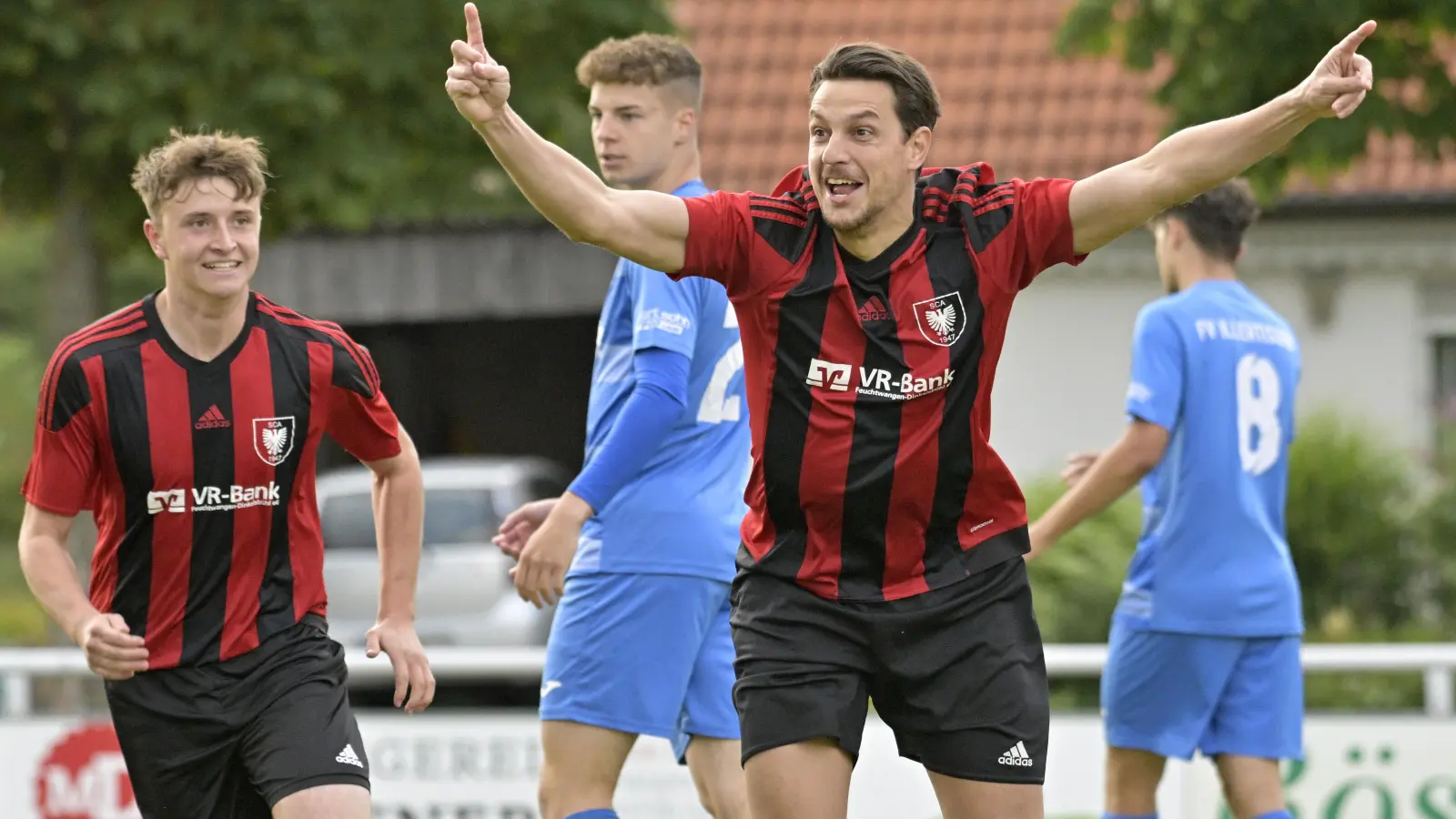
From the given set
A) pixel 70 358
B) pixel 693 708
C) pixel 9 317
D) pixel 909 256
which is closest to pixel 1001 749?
pixel 909 256

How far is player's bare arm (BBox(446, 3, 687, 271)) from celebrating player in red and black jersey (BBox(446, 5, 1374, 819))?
1 cm

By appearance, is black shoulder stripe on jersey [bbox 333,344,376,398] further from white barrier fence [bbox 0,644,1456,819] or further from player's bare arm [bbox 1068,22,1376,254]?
white barrier fence [bbox 0,644,1456,819]

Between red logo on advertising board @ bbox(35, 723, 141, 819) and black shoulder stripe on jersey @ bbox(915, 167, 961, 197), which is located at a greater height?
black shoulder stripe on jersey @ bbox(915, 167, 961, 197)

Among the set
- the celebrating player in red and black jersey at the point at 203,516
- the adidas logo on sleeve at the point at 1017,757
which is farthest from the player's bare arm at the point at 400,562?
the adidas logo on sleeve at the point at 1017,757

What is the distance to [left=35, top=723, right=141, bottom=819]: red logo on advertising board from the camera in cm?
890

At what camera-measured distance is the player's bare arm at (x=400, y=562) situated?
5.32 meters

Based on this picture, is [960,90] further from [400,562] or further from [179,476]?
[179,476]

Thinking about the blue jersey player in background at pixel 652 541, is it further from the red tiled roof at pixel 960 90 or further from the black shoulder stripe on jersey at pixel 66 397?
the red tiled roof at pixel 960 90

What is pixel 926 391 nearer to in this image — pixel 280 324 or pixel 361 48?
pixel 280 324

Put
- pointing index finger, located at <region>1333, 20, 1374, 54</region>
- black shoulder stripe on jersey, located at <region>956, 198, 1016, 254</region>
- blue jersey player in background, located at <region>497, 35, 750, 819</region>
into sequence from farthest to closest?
1. blue jersey player in background, located at <region>497, 35, 750, 819</region>
2. black shoulder stripe on jersey, located at <region>956, 198, 1016, 254</region>
3. pointing index finger, located at <region>1333, 20, 1374, 54</region>

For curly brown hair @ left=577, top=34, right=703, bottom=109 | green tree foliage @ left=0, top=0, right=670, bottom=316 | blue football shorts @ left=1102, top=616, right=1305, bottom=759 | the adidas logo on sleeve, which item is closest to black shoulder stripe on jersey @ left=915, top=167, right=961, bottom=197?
the adidas logo on sleeve

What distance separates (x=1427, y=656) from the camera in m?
8.13

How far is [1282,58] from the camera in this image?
34.3 feet

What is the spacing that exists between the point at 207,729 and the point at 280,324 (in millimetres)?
1091
